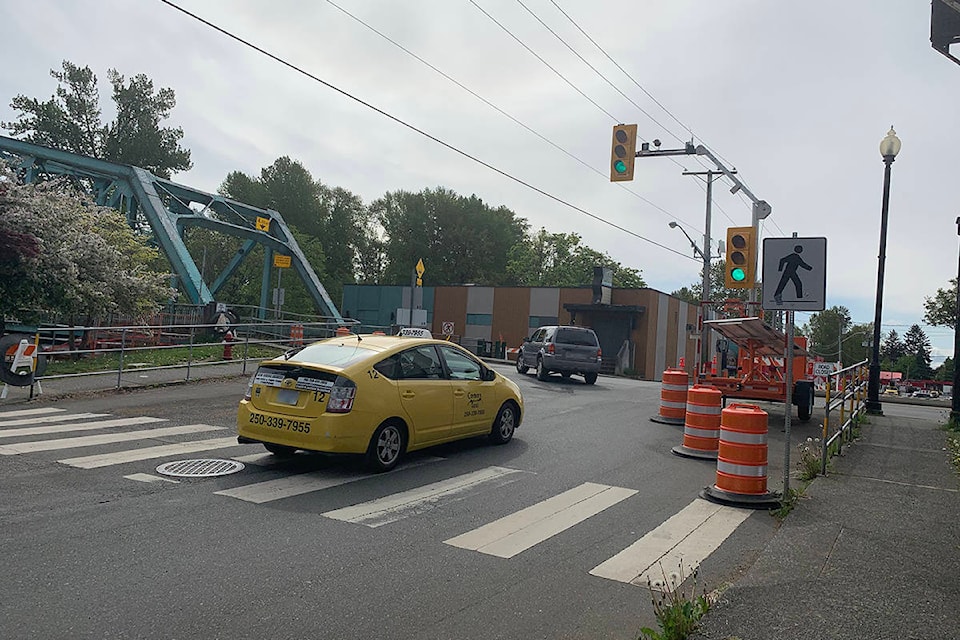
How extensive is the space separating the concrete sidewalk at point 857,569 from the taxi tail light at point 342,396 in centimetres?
430

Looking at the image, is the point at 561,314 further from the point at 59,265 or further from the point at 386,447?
the point at 386,447

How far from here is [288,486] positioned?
24.7ft

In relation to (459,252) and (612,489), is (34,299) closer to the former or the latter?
(612,489)

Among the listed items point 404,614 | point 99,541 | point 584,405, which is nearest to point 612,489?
point 404,614

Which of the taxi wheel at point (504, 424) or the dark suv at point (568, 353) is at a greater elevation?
the dark suv at point (568, 353)

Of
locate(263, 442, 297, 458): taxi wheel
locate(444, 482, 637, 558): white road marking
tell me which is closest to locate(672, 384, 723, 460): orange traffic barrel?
locate(444, 482, 637, 558): white road marking

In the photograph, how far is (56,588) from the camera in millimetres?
4566

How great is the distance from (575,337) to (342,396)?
14922 millimetres

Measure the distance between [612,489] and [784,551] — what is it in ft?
8.49

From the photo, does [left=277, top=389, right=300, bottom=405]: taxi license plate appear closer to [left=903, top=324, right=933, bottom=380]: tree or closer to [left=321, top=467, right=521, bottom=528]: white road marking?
[left=321, top=467, right=521, bottom=528]: white road marking

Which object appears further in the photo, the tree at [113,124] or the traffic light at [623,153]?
the tree at [113,124]

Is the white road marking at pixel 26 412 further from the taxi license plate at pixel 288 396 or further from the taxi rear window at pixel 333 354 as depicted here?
the taxi license plate at pixel 288 396

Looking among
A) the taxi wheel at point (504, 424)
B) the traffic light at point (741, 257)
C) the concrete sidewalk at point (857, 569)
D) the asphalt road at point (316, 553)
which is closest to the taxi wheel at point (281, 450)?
the asphalt road at point (316, 553)

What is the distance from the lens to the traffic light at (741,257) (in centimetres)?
1814
